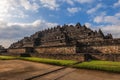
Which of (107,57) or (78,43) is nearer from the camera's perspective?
(107,57)

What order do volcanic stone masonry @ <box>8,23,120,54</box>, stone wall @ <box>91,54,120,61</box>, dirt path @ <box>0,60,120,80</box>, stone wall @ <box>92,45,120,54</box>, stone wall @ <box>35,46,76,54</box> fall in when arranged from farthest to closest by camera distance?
stone wall @ <box>35,46,76,54</box> → volcanic stone masonry @ <box>8,23,120,54</box> → stone wall @ <box>92,45,120,54</box> → stone wall @ <box>91,54,120,61</box> → dirt path @ <box>0,60,120,80</box>

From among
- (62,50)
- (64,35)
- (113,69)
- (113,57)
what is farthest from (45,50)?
(113,69)

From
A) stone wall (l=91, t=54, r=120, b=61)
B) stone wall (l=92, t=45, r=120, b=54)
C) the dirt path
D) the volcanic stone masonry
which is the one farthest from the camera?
the volcanic stone masonry

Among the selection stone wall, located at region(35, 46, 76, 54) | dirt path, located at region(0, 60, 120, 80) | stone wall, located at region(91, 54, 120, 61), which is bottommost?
dirt path, located at region(0, 60, 120, 80)

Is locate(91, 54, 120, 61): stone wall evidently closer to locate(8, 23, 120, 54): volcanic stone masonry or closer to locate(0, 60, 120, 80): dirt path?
locate(8, 23, 120, 54): volcanic stone masonry

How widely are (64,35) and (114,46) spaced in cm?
2161

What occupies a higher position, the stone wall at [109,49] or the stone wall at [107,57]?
the stone wall at [109,49]

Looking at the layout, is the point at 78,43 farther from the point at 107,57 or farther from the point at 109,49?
the point at 107,57

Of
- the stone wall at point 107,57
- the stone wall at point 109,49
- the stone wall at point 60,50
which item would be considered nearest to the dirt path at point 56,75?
the stone wall at point 107,57

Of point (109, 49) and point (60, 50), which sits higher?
point (109, 49)

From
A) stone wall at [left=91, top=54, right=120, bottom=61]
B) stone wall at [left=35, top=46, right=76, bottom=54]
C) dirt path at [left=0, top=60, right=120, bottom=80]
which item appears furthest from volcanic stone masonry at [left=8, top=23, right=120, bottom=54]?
dirt path at [left=0, top=60, right=120, bottom=80]

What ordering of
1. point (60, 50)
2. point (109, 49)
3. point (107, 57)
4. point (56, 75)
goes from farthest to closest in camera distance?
point (60, 50) < point (109, 49) < point (107, 57) < point (56, 75)

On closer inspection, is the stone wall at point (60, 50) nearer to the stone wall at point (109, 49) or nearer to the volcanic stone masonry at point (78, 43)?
the volcanic stone masonry at point (78, 43)

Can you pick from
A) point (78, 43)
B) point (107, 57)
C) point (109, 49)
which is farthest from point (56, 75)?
point (78, 43)
